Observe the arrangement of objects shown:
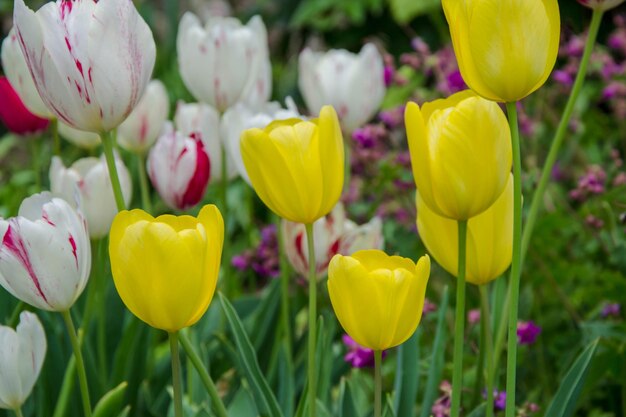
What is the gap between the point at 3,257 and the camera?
0.96 meters

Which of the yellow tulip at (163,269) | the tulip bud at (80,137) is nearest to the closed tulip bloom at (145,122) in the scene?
the tulip bud at (80,137)

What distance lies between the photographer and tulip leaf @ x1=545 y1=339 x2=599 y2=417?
41.1 inches

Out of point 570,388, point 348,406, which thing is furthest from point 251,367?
point 570,388

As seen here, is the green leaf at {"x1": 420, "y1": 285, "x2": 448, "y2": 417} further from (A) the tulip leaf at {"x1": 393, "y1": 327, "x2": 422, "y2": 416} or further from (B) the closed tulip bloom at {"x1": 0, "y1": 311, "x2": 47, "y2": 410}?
(B) the closed tulip bloom at {"x1": 0, "y1": 311, "x2": 47, "y2": 410}

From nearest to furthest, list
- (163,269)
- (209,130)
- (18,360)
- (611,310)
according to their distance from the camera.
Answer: (163,269) < (18,360) < (611,310) < (209,130)

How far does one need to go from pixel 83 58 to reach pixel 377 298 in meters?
0.37

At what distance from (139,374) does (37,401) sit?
0.16 metres

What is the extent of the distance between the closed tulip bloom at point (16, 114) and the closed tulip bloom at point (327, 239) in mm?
527

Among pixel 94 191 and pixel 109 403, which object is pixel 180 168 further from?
pixel 109 403

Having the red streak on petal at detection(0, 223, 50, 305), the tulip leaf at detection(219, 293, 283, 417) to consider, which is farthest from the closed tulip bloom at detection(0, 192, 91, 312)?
the tulip leaf at detection(219, 293, 283, 417)

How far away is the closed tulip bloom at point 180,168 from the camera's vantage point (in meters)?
1.42

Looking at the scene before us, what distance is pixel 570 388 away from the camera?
1.05 metres

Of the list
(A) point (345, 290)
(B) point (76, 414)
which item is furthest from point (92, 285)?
(A) point (345, 290)

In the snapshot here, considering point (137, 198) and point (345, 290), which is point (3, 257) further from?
point (137, 198)
